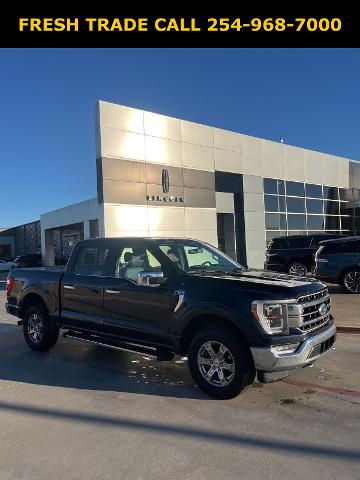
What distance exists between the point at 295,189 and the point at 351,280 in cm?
1444

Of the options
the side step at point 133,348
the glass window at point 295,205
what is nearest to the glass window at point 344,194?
the glass window at point 295,205

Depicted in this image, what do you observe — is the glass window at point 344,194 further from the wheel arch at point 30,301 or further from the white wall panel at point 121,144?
the wheel arch at point 30,301

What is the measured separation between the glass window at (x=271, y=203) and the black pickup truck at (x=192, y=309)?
1872cm

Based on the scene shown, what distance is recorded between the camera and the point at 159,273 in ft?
17.8

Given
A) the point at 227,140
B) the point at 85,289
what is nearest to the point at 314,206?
the point at 227,140

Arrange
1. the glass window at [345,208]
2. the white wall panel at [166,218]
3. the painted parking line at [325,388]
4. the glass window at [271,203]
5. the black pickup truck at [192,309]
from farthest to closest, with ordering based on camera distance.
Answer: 1. the glass window at [345,208]
2. the glass window at [271,203]
3. the white wall panel at [166,218]
4. the painted parking line at [325,388]
5. the black pickup truck at [192,309]

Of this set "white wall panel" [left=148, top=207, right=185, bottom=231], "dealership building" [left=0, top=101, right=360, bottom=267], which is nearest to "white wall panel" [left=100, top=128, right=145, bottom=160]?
"dealership building" [left=0, top=101, right=360, bottom=267]

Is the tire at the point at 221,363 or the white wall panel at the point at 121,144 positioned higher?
the white wall panel at the point at 121,144

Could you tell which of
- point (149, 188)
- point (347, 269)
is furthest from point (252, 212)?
point (347, 269)

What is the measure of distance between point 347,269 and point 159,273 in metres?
8.80

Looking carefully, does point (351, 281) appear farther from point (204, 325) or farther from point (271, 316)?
point (271, 316)

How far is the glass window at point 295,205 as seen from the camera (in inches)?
1025

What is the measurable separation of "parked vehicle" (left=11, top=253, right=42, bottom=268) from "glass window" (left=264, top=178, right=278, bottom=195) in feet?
58.8

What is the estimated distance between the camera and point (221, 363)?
195 inches
